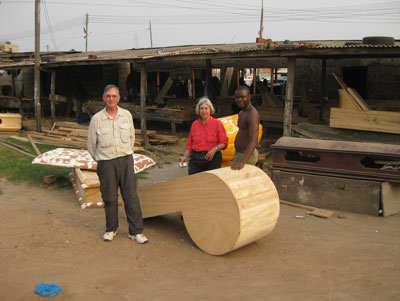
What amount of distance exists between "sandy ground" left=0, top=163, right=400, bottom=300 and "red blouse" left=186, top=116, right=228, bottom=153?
3.96ft

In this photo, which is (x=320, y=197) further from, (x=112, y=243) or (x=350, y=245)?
(x=112, y=243)

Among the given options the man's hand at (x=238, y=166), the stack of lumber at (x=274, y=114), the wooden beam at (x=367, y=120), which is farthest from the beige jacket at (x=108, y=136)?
the stack of lumber at (x=274, y=114)

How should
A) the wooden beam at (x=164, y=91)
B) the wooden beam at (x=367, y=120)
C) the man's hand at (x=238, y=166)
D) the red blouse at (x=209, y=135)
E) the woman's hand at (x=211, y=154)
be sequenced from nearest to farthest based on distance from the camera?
the man's hand at (x=238, y=166) < the woman's hand at (x=211, y=154) < the red blouse at (x=209, y=135) < the wooden beam at (x=367, y=120) < the wooden beam at (x=164, y=91)

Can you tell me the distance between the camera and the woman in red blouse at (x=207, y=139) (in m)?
5.07

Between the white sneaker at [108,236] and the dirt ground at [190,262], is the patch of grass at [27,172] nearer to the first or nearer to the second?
the dirt ground at [190,262]

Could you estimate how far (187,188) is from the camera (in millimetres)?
4660

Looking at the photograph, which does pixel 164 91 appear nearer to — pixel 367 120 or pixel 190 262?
pixel 367 120

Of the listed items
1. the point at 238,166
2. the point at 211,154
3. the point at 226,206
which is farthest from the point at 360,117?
the point at 226,206

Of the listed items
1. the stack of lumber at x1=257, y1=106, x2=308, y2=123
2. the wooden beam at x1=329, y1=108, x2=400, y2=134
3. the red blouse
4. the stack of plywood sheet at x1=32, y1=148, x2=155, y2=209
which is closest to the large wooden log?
the red blouse

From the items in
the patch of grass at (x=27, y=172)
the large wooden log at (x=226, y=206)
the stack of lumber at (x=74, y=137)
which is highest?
the large wooden log at (x=226, y=206)

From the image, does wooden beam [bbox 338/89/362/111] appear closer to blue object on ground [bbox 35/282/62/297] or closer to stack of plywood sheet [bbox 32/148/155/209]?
stack of plywood sheet [bbox 32/148/155/209]

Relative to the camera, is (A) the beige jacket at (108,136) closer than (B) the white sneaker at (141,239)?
Yes

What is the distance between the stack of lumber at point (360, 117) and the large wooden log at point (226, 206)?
5.13 meters

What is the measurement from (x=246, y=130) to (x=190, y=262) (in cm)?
176
